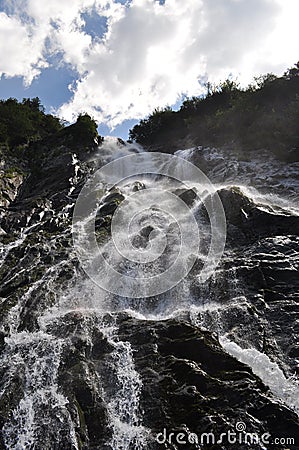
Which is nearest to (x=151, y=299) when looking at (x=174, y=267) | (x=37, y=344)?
(x=174, y=267)

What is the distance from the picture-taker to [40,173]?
2919 cm

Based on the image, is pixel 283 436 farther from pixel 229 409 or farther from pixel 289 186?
pixel 289 186

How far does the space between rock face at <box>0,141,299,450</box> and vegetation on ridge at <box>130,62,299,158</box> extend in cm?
1180

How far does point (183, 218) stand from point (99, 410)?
1125cm

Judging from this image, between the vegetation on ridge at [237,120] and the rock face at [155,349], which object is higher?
the vegetation on ridge at [237,120]
